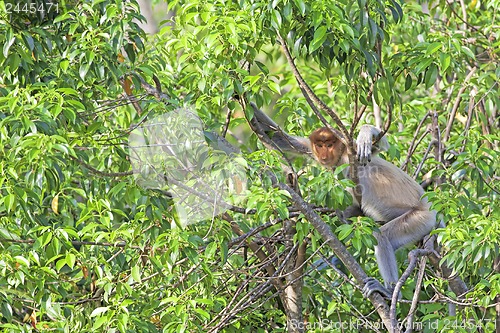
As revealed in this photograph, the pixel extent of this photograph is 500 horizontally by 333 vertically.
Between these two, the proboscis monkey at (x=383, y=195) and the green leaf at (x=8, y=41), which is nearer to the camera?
the green leaf at (x=8, y=41)

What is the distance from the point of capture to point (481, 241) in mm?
3762

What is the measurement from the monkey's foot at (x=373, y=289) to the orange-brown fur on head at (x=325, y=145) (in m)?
0.93

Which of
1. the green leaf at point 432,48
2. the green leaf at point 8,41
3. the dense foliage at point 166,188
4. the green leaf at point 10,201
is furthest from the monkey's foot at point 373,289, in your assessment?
the green leaf at point 8,41

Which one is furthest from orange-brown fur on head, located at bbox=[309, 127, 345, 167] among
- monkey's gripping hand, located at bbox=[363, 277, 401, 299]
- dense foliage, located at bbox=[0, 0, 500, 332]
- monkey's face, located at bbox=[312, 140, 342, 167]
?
monkey's gripping hand, located at bbox=[363, 277, 401, 299]

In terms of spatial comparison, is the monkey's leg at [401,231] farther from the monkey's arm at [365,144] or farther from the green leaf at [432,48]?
the green leaf at [432,48]

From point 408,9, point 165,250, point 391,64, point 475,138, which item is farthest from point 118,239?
point 408,9

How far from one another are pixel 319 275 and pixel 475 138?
1323mm

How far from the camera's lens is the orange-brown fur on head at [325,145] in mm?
5102

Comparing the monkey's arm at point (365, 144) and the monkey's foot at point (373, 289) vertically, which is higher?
the monkey's arm at point (365, 144)

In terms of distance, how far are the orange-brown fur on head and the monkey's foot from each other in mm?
928

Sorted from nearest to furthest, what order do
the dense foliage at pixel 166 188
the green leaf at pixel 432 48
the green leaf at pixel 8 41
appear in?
the dense foliage at pixel 166 188 → the green leaf at pixel 8 41 → the green leaf at pixel 432 48

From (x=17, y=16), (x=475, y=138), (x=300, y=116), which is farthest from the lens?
(x=300, y=116)

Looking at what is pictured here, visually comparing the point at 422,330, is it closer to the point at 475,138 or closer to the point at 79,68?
the point at 475,138

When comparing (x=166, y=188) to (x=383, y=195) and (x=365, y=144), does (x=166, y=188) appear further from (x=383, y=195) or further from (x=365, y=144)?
(x=383, y=195)
